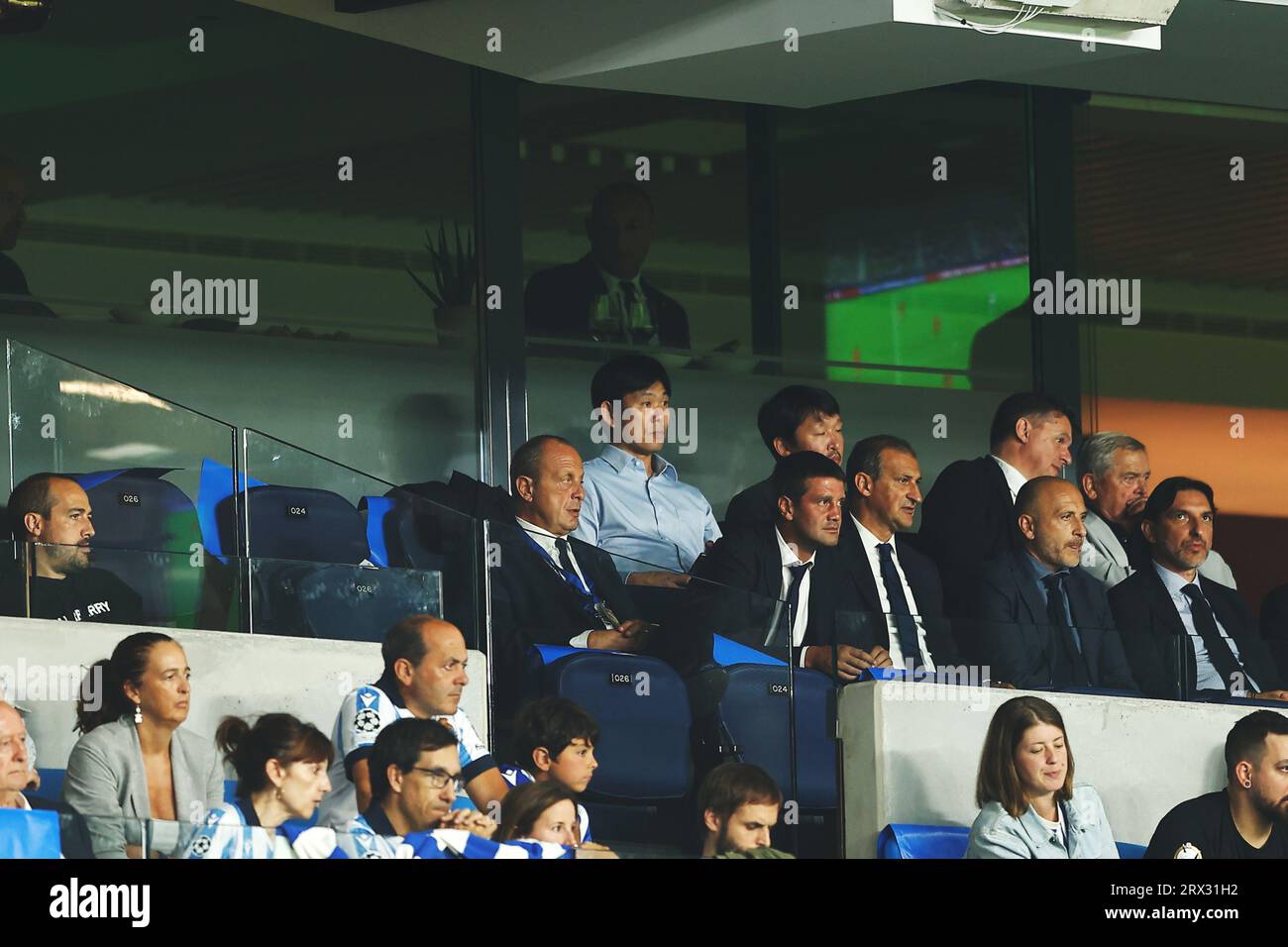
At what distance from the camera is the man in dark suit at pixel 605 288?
8.19m

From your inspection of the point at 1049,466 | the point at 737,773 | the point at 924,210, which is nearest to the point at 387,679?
the point at 737,773

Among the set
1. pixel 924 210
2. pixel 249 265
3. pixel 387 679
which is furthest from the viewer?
pixel 924 210

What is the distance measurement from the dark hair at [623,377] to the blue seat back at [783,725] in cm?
158

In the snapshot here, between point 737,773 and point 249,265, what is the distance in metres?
3.03

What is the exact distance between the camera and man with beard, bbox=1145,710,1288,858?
619 cm

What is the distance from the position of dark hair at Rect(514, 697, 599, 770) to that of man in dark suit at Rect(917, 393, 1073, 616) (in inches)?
72.2

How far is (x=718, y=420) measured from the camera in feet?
27.5

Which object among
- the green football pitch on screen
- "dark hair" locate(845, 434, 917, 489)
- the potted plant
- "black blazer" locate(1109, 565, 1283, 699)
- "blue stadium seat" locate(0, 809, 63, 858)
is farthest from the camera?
the green football pitch on screen

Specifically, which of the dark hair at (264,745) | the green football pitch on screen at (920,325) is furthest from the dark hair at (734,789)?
the green football pitch on screen at (920,325)

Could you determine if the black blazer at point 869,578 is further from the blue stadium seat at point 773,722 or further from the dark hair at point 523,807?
the dark hair at point 523,807

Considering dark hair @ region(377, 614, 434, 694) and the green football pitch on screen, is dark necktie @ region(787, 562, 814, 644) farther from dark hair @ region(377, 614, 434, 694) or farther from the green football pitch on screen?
the green football pitch on screen

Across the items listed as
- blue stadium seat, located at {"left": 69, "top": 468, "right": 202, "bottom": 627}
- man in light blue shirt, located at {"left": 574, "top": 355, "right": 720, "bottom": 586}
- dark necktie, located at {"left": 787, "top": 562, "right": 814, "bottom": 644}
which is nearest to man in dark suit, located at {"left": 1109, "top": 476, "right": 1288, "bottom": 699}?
dark necktie, located at {"left": 787, "top": 562, "right": 814, "bottom": 644}
